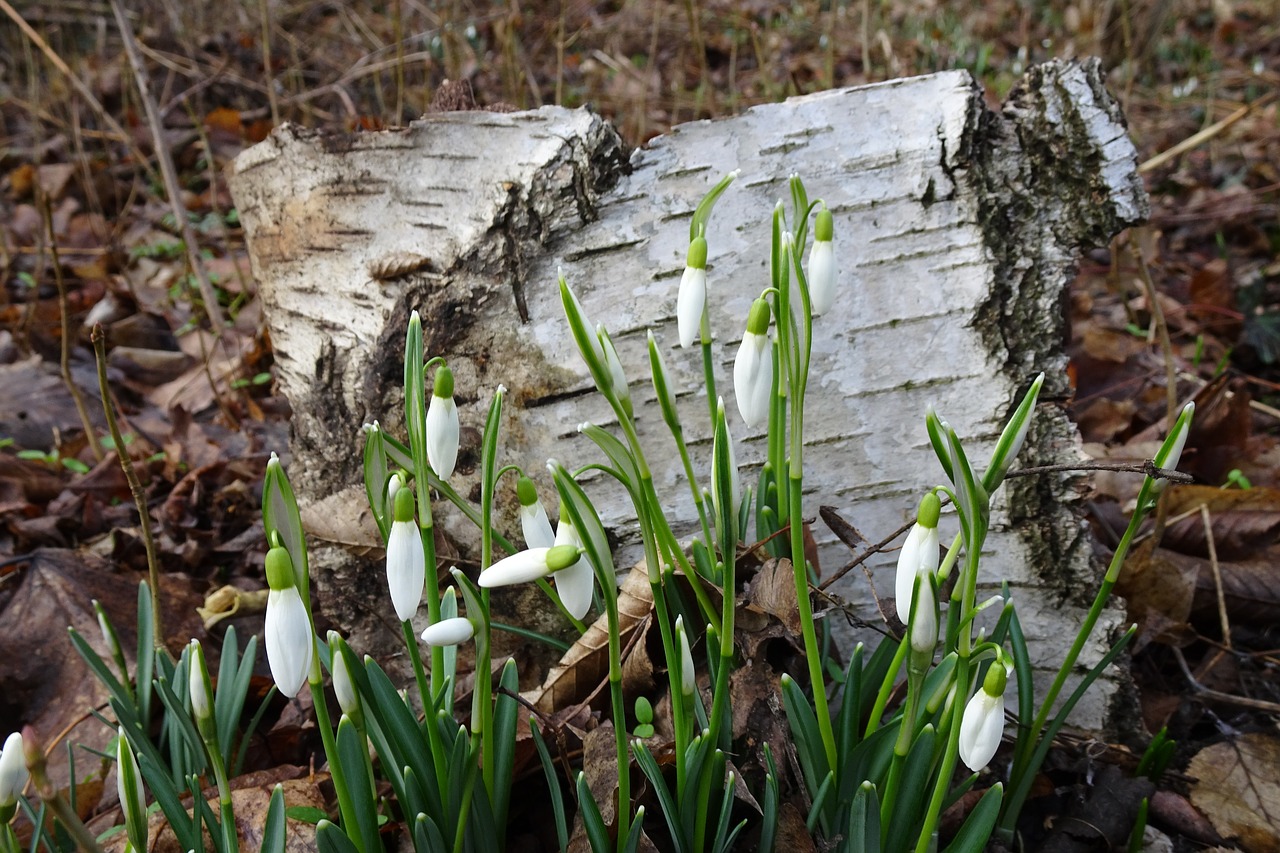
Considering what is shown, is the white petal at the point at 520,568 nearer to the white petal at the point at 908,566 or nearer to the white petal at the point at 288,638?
the white petal at the point at 288,638

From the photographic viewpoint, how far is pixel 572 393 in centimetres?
172

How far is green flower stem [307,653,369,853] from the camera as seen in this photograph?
3.40ft

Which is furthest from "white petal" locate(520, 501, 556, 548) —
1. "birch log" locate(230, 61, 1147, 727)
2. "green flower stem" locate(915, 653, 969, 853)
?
"birch log" locate(230, 61, 1147, 727)

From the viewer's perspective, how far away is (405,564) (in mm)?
1025

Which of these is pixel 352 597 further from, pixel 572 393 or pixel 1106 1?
pixel 1106 1

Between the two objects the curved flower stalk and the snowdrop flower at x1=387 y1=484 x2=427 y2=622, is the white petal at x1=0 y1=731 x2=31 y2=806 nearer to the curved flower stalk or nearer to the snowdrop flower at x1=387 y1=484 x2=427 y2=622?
the curved flower stalk

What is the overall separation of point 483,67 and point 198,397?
305 centimetres

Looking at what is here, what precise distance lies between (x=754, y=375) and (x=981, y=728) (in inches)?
17.7

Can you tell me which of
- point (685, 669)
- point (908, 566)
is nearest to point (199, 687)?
point (685, 669)

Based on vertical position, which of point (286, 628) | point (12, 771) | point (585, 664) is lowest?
point (585, 664)

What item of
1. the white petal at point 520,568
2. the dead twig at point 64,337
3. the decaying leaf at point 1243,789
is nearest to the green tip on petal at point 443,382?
the white petal at point 520,568

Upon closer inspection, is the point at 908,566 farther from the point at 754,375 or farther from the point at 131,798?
the point at 131,798

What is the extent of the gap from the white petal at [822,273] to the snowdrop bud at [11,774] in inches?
40.0

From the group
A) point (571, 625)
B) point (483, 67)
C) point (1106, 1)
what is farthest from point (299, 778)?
point (1106, 1)
